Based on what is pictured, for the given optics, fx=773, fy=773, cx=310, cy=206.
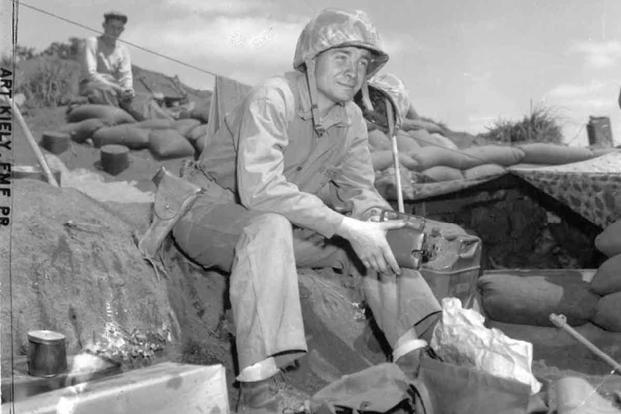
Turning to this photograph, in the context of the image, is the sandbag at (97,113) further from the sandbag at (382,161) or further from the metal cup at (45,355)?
the metal cup at (45,355)

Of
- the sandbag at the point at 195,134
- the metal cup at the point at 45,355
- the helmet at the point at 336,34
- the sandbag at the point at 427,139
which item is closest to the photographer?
the metal cup at the point at 45,355

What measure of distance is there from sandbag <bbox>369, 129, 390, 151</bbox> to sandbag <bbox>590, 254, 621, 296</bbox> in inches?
105

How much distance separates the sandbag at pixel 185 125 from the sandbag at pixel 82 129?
624 mm

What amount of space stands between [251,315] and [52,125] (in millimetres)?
4183

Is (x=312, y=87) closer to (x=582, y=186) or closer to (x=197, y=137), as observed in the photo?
(x=582, y=186)

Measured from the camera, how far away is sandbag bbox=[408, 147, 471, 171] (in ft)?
20.1

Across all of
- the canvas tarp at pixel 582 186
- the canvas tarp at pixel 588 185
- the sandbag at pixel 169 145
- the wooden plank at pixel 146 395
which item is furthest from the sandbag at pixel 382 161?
the wooden plank at pixel 146 395

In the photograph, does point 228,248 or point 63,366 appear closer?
point 63,366

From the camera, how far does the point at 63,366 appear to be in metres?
1.99

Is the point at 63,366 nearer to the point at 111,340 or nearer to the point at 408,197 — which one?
the point at 111,340

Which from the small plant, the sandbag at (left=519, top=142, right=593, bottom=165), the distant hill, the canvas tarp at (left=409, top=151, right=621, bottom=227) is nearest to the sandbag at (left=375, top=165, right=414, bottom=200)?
the canvas tarp at (left=409, top=151, right=621, bottom=227)

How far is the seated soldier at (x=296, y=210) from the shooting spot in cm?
224

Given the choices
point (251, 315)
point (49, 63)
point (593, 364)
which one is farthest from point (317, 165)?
point (49, 63)

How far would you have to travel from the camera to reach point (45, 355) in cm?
197
